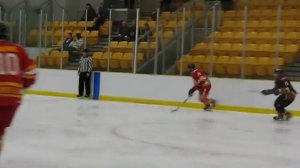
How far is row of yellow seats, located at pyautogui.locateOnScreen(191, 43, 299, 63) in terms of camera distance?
1187cm

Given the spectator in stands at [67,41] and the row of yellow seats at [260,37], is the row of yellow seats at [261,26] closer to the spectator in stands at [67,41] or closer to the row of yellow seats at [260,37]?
the row of yellow seats at [260,37]

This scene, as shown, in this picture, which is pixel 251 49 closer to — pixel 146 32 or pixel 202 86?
pixel 202 86

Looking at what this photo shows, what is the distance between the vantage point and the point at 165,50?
41.2ft

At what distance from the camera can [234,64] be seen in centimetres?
1195

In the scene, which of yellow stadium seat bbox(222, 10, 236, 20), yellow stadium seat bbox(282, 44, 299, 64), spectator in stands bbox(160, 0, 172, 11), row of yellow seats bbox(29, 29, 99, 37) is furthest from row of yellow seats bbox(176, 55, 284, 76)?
spectator in stands bbox(160, 0, 172, 11)

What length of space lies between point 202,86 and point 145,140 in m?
4.64

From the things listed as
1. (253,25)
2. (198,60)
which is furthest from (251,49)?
(198,60)

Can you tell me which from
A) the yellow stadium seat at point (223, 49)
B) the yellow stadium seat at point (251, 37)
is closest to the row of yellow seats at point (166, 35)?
the yellow stadium seat at point (223, 49)

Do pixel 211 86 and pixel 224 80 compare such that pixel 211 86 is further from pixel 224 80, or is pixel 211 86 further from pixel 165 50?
pixel 165 50

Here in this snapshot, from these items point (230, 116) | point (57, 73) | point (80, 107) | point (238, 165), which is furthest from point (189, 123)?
point (57, 73)

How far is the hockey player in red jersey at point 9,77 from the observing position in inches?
135

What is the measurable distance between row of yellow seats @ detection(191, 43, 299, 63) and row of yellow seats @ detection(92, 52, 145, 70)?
149 cm

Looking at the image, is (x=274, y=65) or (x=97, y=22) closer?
(x=274, y=65)

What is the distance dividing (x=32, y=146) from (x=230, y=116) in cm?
518
